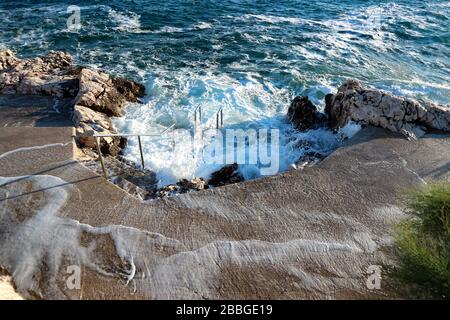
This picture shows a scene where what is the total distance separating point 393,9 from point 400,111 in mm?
13229

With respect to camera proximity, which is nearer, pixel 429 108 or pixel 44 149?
pixel 44 149

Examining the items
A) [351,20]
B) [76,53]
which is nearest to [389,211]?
[76,53]

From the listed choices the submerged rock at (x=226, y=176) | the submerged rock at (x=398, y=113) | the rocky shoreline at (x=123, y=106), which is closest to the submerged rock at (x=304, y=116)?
the rocky shoreline at (x=123, y=106)

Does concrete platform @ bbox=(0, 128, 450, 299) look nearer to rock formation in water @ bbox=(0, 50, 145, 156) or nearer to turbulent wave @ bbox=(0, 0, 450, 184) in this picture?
turbulent wave @ bbox=(0, 0, 450, 184)

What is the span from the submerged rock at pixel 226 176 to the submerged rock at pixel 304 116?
91.5 inches

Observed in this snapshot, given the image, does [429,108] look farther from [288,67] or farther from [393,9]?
[393,9]

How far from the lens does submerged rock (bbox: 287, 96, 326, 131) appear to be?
9.29 m

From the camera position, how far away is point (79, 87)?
9938mm

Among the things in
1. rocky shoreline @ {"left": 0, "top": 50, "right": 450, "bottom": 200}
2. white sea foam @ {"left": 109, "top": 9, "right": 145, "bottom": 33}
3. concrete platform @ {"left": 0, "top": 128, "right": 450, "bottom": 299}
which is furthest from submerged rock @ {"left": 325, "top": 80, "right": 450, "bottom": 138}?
white sea foam @ {"left": 109, "top": 9, "right": 145, "bottom": 33}

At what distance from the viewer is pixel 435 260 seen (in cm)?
426

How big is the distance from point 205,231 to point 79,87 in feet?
21.4

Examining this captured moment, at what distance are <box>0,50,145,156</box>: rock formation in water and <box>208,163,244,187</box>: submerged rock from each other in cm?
230

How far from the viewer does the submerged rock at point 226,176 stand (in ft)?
24.8

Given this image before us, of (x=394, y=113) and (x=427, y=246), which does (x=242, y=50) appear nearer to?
(x=394, y=113)
